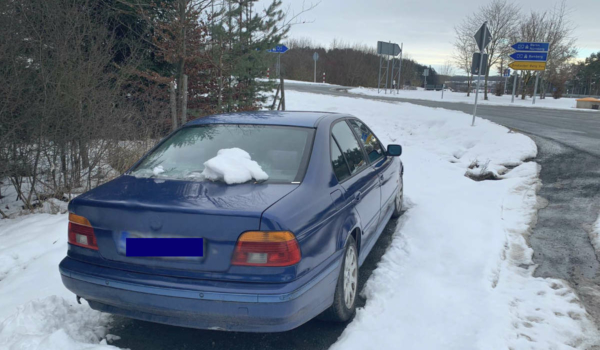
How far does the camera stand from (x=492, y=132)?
1088cm

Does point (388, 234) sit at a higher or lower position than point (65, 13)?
lower

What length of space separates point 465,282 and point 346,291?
4.07 ft

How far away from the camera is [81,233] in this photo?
102 inches

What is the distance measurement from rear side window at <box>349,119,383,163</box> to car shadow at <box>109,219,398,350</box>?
178 cm

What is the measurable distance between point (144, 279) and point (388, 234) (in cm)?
318

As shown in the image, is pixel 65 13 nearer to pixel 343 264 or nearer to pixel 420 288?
pixel 343 264

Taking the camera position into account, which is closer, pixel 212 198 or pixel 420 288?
pixel 212 198

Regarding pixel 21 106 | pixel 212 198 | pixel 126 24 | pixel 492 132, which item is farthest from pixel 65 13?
pixel 492 132

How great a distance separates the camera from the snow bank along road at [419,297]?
8.90 ft

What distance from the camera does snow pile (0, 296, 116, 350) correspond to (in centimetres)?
238

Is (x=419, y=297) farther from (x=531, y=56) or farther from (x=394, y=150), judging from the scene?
(x=531, y=56)

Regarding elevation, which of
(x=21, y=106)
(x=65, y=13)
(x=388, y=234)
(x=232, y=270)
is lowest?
(x=388, y=234)

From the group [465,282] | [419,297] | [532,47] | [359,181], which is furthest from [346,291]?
[532,47]

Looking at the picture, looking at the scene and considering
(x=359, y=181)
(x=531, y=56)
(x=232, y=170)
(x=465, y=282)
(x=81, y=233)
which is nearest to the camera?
(x=81, y=233)
